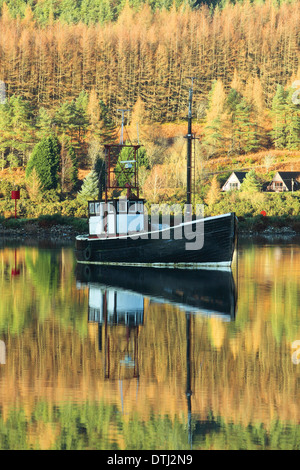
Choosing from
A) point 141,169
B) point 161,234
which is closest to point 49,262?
point 161,234

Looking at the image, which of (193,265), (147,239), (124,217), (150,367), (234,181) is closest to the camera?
(150,367)

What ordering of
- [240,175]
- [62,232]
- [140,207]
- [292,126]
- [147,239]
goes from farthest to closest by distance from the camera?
1. [292,126]
2. [240,175]
3. [62,232]
4. [140,207]
5. [147,239]

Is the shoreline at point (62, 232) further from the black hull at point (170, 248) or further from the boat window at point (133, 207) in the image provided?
the boat window at point (133, 207)

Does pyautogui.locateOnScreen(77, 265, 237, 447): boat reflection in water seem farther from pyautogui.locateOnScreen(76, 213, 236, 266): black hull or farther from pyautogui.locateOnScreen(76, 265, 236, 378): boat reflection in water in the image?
pyautogui.locateOnScreen(76, 213, 236, 266): black hull

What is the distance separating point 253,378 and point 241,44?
182105mm

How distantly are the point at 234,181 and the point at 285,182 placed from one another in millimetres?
6993

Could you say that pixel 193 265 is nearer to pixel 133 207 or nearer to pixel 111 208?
pixel 133 207

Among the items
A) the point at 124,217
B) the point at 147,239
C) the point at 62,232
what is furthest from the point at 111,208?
the point at 62,232

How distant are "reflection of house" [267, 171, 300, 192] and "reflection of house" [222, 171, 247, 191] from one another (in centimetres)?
428

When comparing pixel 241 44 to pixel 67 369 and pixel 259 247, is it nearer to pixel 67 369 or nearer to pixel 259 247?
pixel 259 247

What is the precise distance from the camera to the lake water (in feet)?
34.4

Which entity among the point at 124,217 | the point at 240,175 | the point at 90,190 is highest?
the point at 124,217

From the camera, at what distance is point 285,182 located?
99.6m

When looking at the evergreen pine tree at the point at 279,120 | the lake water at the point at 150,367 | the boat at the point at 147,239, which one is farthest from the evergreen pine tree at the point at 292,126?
the lake water at the point at 150,367
